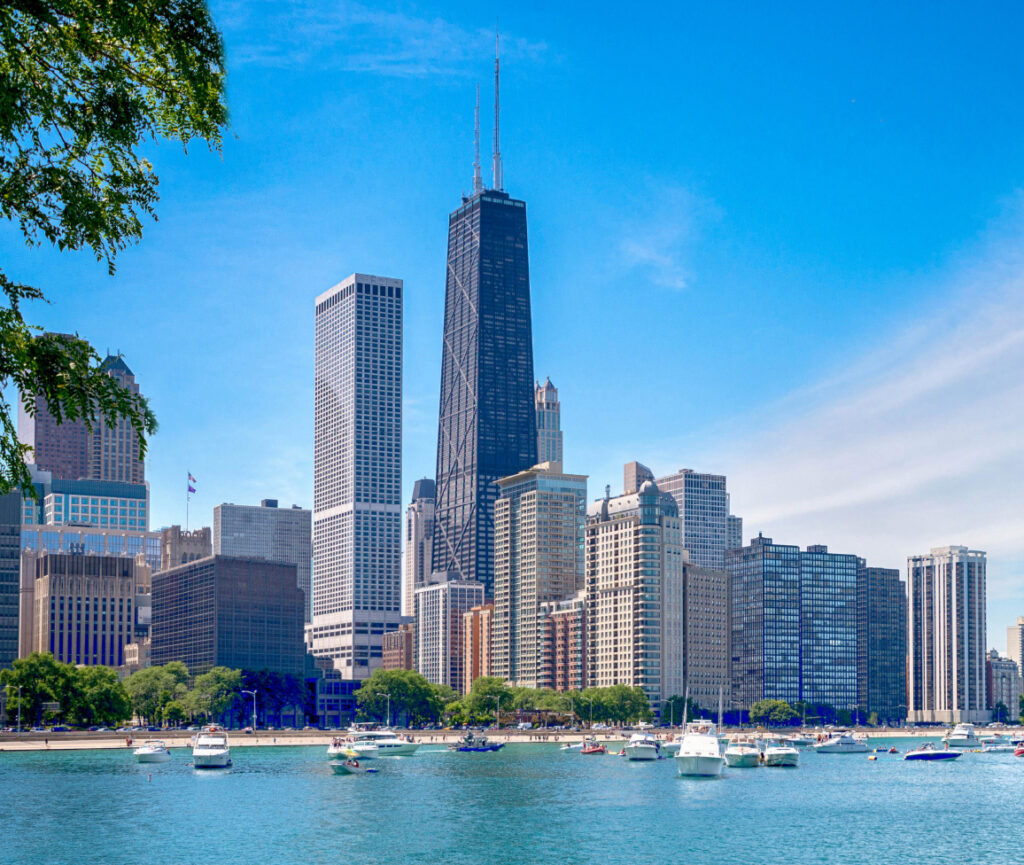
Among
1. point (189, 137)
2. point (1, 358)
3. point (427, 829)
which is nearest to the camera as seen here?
point (1, 358)

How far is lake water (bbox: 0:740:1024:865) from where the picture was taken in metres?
117

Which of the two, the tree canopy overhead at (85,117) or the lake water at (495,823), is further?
the lake water at (495,823)

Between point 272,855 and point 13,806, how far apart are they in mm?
55736

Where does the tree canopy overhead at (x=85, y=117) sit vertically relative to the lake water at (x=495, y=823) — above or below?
above

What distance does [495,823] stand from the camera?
457ft

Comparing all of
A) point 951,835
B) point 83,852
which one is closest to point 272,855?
point 83,852

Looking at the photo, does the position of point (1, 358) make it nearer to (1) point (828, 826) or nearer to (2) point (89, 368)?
(2) point (89, 368)

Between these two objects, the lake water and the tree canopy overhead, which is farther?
the lake water

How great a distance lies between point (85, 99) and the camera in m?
30.1

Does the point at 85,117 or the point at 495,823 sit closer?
the point at 85,117

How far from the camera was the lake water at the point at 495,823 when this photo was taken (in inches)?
4614

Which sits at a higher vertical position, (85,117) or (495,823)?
(85,117)

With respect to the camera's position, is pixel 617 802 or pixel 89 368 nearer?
pixel 89 368

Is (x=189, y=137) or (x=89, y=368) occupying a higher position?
(x=189, y=137)
